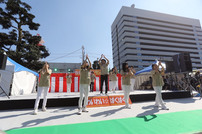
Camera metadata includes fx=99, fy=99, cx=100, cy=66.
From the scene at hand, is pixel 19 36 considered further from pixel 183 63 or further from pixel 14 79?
pixel 183 63

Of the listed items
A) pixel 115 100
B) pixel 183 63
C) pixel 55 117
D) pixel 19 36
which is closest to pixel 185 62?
pixel 183 63

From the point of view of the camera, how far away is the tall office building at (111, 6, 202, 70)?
4781cm

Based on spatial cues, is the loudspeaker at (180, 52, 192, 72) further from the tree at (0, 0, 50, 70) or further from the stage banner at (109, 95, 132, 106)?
the tree at (0, 0, 50, 70)

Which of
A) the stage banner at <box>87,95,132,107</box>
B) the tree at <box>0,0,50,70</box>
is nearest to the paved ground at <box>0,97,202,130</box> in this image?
the stage banner at <box>87,95,132,107</box>

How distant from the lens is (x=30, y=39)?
1543cm

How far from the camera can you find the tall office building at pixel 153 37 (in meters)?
47.8

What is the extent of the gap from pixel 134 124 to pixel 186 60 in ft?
22.2

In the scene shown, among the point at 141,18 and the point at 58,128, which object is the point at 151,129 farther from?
the point at 141,18

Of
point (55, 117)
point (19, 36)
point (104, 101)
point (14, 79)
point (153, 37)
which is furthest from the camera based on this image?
point (153, 37)

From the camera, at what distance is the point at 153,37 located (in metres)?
50.7

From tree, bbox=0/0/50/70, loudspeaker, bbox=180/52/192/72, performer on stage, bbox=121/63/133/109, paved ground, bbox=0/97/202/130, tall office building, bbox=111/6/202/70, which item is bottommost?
paved ground, bbox=0/97/202/130

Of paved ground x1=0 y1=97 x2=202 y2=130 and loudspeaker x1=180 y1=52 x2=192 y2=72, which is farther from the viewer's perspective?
loudspeaker x1=180 y1=52 x2=192 y2=72

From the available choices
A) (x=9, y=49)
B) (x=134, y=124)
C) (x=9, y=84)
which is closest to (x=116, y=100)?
(x=134, y=124)

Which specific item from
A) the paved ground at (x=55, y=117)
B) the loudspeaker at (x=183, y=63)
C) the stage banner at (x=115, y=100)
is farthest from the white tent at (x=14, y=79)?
the loudspeaker at (x=183, y=63)
